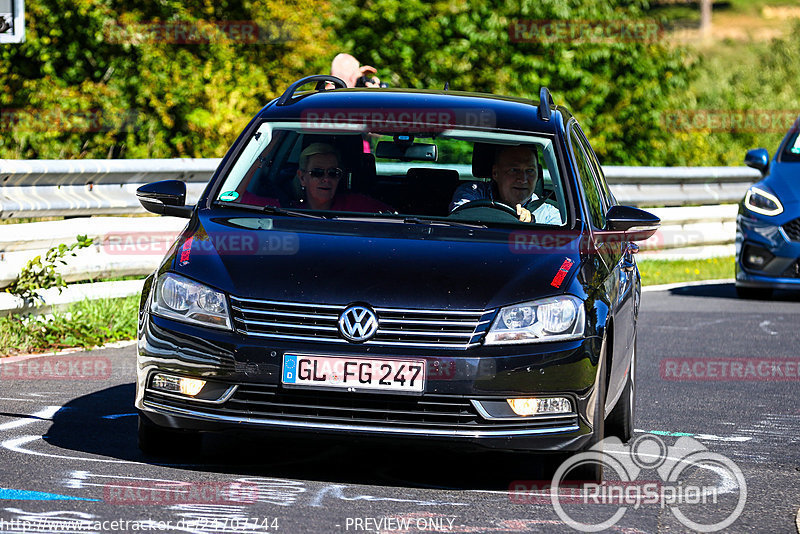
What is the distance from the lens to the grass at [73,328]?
29.7ft

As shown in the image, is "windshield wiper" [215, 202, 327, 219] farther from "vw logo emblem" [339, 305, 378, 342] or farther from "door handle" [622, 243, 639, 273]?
"door handle" [622, 243, 639, 273]

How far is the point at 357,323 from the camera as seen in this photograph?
214 inches

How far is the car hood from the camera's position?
5516 mm

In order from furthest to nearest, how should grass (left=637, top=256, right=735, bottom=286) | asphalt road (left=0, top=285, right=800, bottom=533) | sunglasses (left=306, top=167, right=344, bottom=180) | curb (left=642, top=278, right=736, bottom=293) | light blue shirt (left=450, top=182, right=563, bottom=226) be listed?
grass (left=637, top=256, right=735, bottom=286), curb (left=642, top=278, right=736, bottom=293), sunglasses (left=306, top=167, right=344, bottom=180), light blue shirt (left=450, top=182, right=563, bottom=226), asphalt road (left=0, top=285, right=800, bottom=533)

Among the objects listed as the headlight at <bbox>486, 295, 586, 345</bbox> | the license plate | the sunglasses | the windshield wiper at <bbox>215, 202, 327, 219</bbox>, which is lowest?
the license plate

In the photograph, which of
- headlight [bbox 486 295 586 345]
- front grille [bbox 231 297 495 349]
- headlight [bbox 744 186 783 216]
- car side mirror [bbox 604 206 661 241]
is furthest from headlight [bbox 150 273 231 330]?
headlight [bbox 744 186 783 216]

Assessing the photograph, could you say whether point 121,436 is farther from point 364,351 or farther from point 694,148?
point 694,148

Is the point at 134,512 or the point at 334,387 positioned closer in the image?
the point at 134,512

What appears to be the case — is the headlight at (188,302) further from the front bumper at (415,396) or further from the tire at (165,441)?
the tire at (165,441)

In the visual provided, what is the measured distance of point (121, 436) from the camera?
257 inches

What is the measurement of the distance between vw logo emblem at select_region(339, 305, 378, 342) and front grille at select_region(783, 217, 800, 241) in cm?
888

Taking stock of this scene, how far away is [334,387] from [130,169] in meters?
5.22

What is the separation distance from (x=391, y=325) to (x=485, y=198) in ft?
4.61

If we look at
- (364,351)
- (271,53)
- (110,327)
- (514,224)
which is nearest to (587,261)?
(514,224)
